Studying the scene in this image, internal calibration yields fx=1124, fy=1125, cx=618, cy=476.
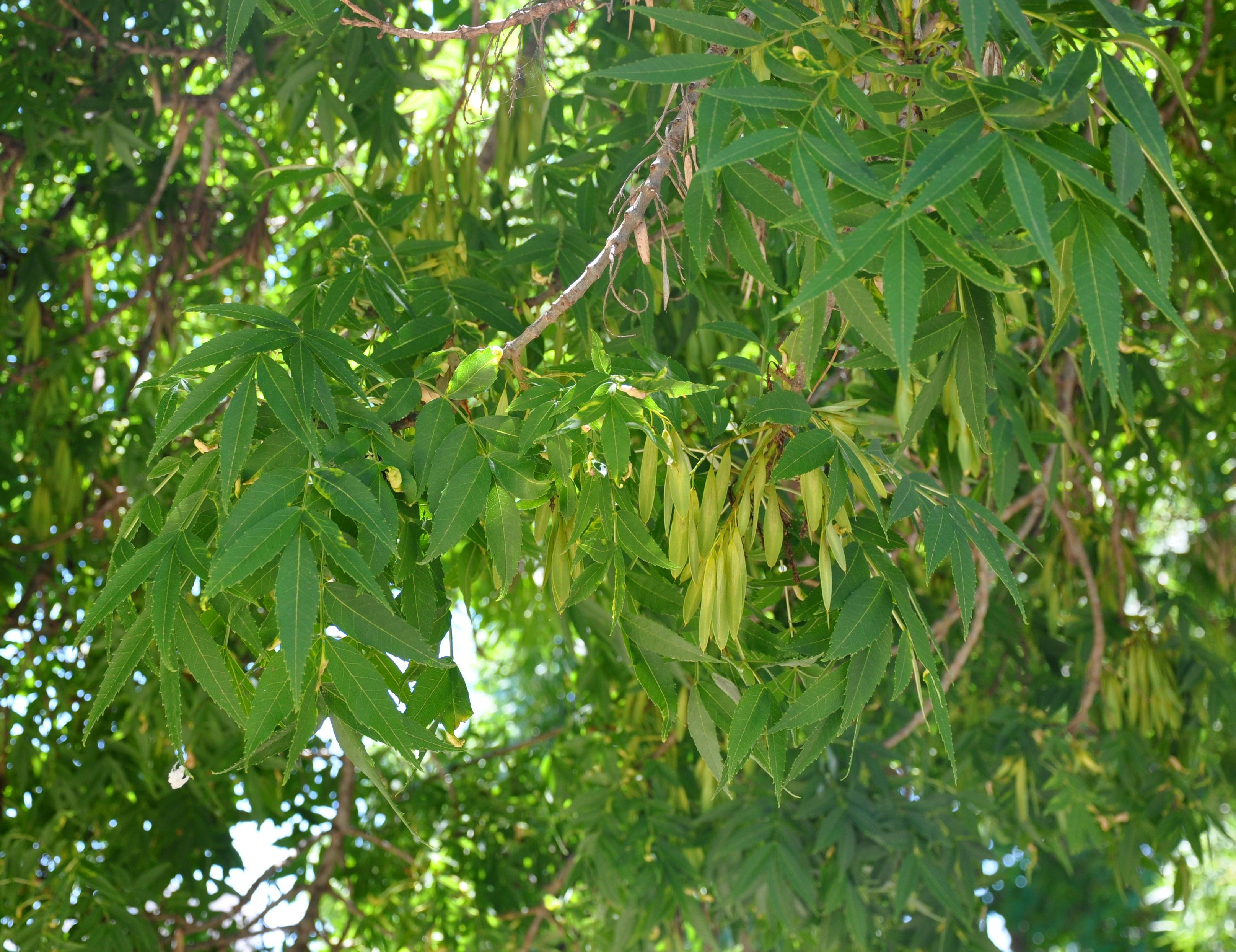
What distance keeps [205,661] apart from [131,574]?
0.26 feet

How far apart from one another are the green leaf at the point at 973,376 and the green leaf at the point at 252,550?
49cm

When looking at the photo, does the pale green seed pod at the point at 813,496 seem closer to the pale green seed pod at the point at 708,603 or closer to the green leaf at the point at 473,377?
the pale green seed pod at the point at 708,603

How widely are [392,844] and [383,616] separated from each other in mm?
1744

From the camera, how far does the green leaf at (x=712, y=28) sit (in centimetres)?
70

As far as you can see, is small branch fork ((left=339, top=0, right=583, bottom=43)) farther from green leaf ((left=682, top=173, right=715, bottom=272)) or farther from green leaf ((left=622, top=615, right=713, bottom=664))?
green leaf ((left=622, top=615, right=713, bottom=664))

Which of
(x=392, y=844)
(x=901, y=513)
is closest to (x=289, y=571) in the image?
(x=901, y=513)

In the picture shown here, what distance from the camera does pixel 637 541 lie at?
2.58 feet

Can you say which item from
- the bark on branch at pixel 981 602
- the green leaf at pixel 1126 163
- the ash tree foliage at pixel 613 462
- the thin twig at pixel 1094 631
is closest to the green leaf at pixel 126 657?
the ash tree foliage at pixel 613 462

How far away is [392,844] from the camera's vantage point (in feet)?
7.55

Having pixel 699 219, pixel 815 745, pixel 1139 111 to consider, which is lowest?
pixel 815 745

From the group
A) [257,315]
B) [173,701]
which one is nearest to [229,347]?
[257,315]

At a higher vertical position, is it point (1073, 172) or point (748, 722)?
point (1073, 172)

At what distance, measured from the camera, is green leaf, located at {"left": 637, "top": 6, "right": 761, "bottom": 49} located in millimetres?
698

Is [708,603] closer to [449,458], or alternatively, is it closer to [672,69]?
[449,458]
